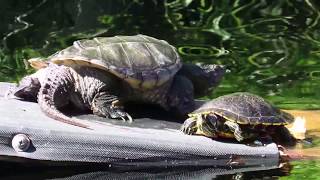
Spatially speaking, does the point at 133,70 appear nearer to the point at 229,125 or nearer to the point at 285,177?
the point at 229,125

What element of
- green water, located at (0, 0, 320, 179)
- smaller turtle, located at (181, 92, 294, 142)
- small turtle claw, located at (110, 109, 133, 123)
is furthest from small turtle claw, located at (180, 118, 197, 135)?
green water, located at (0, 0, 320, 179)

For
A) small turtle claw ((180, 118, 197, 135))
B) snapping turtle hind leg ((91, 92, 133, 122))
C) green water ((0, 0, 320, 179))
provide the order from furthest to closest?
green water ((0, 0, 320, 179)) → snapping turtle hind leg ((91, 92, 133, 122)) → small turtle claw ((180, 118, 197, 135))

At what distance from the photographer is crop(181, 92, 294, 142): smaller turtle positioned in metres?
4.12

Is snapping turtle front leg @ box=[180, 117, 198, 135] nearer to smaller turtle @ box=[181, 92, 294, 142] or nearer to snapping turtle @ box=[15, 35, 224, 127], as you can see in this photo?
smaller turtle @ box=[181, 92, 294, 142]

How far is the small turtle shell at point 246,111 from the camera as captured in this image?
411 cm

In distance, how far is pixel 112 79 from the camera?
172 inches

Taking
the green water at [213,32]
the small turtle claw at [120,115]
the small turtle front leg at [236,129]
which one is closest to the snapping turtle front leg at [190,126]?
the small turtle front leg at [236,129]

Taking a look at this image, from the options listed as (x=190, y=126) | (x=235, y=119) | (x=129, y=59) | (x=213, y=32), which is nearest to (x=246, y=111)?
(x=235, y=119)

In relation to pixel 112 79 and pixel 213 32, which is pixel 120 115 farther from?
pixel 213 32

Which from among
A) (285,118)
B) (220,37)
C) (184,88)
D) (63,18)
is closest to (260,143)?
(285,118)

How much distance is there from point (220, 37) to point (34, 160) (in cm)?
388

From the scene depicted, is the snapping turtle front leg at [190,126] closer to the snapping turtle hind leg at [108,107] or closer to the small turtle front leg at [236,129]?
the small turtle front leg at [236,129]

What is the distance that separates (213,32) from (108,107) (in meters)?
3.65

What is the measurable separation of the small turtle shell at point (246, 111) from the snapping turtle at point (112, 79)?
276 millimetres
